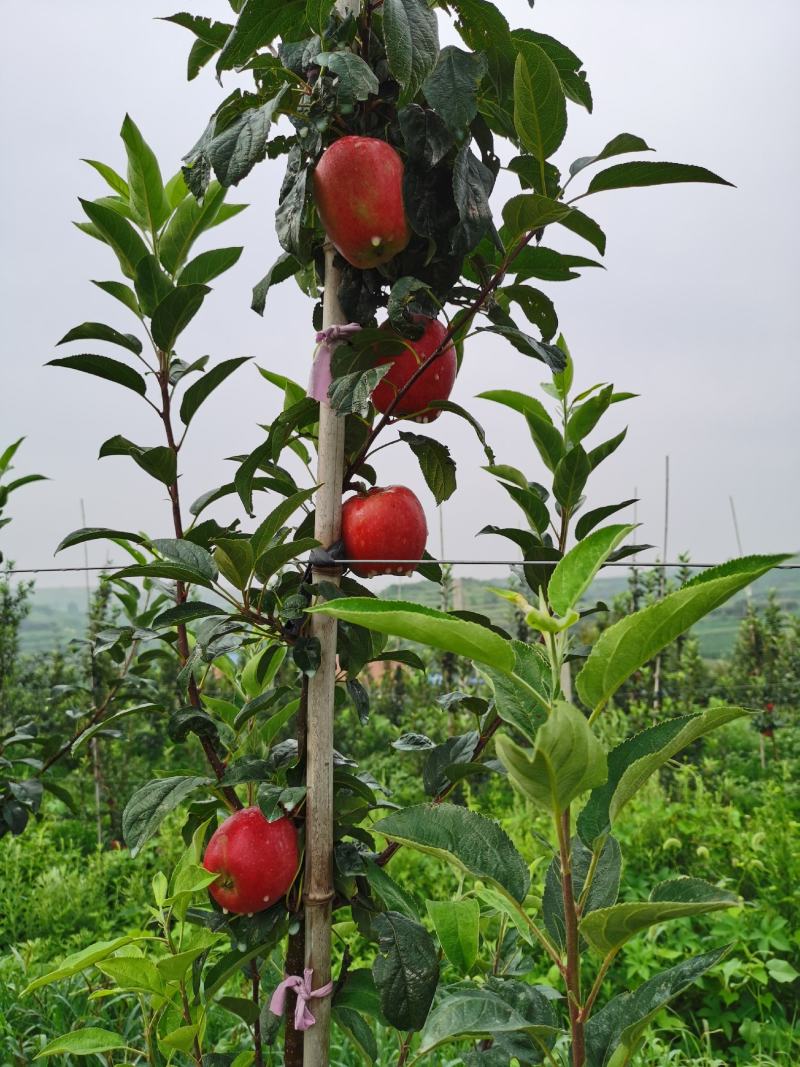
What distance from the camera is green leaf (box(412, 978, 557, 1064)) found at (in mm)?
624

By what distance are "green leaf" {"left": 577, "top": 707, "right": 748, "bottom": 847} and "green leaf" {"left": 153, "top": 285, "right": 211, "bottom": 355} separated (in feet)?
2.32

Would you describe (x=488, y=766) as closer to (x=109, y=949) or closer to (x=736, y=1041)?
(x=109, y=949)

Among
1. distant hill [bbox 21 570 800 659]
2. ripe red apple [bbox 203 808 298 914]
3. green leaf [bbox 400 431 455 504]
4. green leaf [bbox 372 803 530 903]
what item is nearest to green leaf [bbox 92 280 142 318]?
green leaf [bbox 400 431 455 504]

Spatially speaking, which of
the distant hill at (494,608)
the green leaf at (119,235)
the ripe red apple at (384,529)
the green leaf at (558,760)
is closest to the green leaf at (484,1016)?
the green leaf at (558,760)

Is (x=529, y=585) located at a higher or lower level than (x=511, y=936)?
higher

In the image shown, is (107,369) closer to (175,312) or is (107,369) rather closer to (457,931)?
(175,312)

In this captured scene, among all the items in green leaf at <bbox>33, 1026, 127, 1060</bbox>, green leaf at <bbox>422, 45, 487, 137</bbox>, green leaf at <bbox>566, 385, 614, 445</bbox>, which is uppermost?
green leaf at <bbox>422, 45, 487, 137</bbox>

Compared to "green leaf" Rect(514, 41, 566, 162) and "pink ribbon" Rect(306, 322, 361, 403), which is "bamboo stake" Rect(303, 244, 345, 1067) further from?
"green leaf" Rect(514, 41, 566, 162)

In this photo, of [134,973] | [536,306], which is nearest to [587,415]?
[536,306]

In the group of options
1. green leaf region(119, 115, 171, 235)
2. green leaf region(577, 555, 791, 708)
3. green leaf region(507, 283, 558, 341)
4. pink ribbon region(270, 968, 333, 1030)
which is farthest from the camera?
green leaf region(119, 115, 171, 235)

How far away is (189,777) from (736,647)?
4348 millimetres

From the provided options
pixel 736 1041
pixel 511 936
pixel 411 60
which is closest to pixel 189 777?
pixel 511 936

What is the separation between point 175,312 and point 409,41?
0.43m

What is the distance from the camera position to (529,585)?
1.13m
